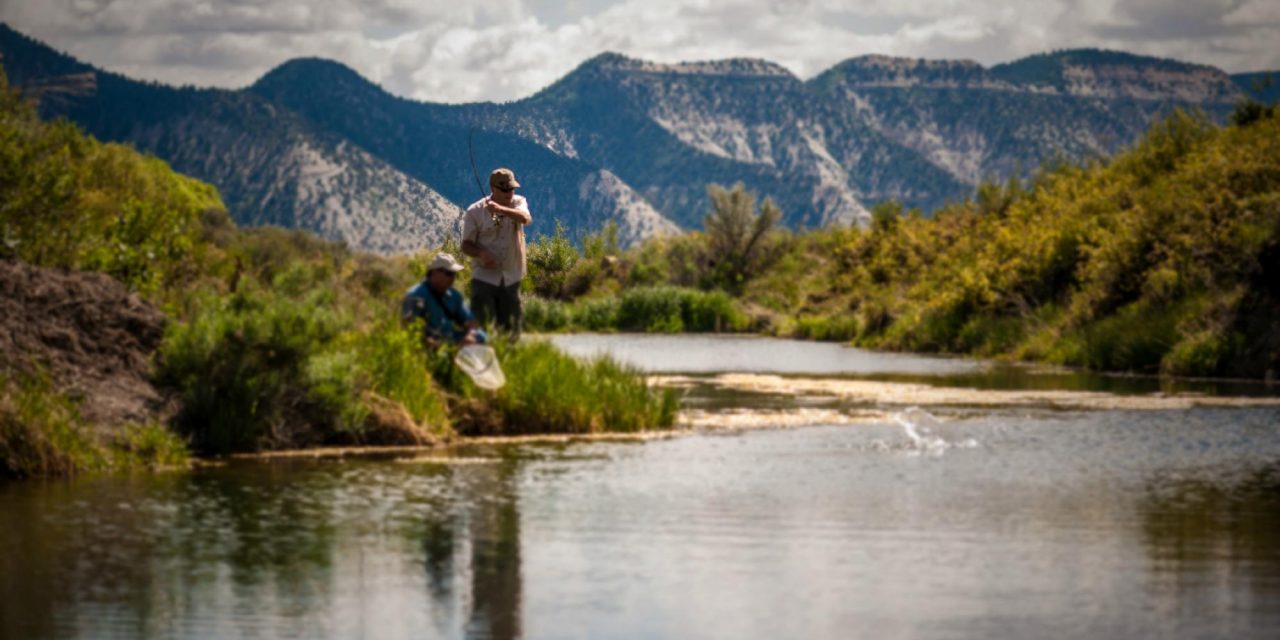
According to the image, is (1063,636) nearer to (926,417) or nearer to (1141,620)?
(1141,620)

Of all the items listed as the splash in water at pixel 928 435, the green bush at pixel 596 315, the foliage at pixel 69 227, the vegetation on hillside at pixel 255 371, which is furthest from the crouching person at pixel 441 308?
the green bush at pixel 596 315

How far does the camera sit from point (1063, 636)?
855 cm

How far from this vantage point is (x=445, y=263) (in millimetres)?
16781

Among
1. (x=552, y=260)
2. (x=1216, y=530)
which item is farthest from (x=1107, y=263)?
(x=1216, y=530)

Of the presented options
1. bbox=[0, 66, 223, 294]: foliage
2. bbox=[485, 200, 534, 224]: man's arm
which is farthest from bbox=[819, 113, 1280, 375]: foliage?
bbox=[485, 200, 534, 224]: man's arm

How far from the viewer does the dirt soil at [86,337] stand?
15969 millimetres

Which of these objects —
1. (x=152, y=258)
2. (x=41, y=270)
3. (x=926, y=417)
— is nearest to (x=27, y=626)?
(x=41, y=270)

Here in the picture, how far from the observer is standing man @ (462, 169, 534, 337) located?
1405 cm

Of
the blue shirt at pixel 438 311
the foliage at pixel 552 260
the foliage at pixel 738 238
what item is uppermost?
the foliage at pixel 738 238

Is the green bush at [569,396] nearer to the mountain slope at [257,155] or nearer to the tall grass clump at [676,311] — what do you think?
the mountain slope at [257,155]

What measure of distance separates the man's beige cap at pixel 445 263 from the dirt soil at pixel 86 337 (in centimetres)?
299

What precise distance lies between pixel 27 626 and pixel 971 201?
52.9 m

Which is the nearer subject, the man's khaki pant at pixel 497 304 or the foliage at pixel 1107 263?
the man's khaki pant at pixel 497 304

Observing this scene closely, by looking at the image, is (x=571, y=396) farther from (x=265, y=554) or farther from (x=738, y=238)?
(x=738, y=238)
